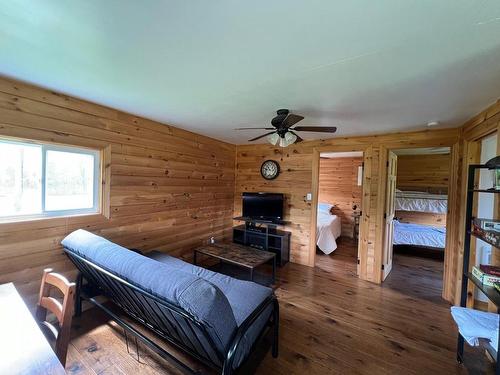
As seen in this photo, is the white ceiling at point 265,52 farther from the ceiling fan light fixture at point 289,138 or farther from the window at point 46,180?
the window at point 46,180

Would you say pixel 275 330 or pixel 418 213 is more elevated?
pixel 418 213

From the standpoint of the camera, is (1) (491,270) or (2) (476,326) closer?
(2) (476,326)

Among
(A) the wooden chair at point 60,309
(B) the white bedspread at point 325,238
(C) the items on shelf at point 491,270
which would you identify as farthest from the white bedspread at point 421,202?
(A) the wooden chair at point 60,309

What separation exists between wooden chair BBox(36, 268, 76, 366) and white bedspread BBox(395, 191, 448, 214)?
5876 millimetres

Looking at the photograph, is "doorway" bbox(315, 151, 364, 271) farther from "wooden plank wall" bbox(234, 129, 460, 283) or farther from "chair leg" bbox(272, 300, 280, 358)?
"chair leg" bbox(272, 300, 280, 358)

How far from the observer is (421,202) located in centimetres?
486

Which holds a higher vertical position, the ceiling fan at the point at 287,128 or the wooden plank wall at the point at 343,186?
the ceiling fan at the point at 287,128

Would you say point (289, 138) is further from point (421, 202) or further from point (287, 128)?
point (421, 202)

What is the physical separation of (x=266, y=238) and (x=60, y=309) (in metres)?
2.93

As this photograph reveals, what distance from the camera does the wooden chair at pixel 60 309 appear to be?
107cm

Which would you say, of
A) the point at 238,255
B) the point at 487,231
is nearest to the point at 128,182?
the point at 238,255

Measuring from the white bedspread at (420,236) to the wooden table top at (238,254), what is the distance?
10.2ft

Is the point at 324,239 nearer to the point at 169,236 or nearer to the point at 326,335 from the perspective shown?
the point at 326,335

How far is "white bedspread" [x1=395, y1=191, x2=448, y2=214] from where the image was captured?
4703mm
